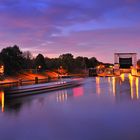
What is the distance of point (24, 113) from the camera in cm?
1134

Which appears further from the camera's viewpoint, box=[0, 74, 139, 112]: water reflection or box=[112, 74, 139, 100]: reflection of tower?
box=[112, 74, 139, 100]: reflection of tower

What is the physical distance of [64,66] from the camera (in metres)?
99.9

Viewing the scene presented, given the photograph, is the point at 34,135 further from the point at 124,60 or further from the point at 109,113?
the point at 124,60

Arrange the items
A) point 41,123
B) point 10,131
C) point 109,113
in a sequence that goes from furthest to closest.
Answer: point 109,113 < point 41,123 < point 10,131

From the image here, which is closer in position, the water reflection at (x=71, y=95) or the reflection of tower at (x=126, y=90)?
Result: the water reflection at (x=71, y=95)

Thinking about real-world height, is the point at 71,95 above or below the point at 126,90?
above

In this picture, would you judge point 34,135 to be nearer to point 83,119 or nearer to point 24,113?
point 83,119

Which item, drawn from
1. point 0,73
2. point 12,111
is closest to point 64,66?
point 0,73

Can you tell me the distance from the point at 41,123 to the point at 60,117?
138cm

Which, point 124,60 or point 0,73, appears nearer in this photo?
point 0,73

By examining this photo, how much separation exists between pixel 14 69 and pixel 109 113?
47289 mm

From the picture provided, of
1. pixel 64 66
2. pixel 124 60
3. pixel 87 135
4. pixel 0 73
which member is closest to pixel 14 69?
pixel 0 73

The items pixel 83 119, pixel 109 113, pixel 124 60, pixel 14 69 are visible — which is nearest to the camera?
pixel 83 119

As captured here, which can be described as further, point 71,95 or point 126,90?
point 126,90
